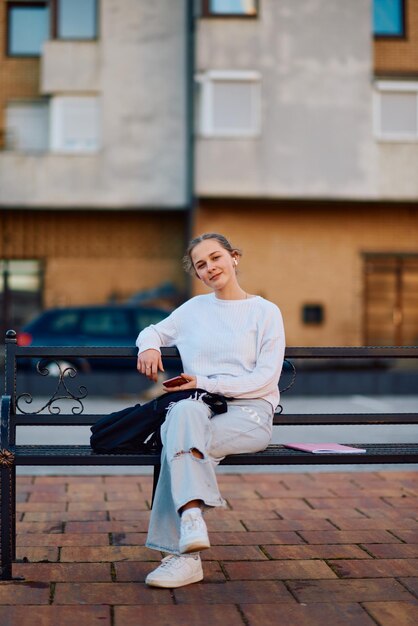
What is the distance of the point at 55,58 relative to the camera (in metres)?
23.3

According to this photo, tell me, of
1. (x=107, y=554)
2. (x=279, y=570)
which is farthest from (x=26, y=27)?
(x=279, y=570)

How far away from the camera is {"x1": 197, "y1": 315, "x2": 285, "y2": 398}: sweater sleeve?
430 centimetres

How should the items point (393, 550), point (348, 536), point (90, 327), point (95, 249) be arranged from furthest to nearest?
point (95, 249), point (90, 327), point (348, 536), point (393, 550)

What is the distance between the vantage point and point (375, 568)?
435cm

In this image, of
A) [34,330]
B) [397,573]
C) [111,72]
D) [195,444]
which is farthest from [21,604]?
[111,72]

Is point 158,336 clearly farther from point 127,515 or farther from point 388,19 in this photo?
→ point 388,19

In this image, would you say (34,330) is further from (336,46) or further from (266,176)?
(336,46)

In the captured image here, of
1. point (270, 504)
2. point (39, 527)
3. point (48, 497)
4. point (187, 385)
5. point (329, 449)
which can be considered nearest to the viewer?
point (187, 385)

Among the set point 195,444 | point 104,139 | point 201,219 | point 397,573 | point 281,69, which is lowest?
point 397,573

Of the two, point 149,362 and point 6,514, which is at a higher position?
point 149,362

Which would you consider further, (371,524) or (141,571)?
(371,524)

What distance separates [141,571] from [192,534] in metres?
0.64

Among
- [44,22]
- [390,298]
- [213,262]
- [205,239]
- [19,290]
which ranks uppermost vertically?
[44,22]

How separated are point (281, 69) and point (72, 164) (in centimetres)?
527
